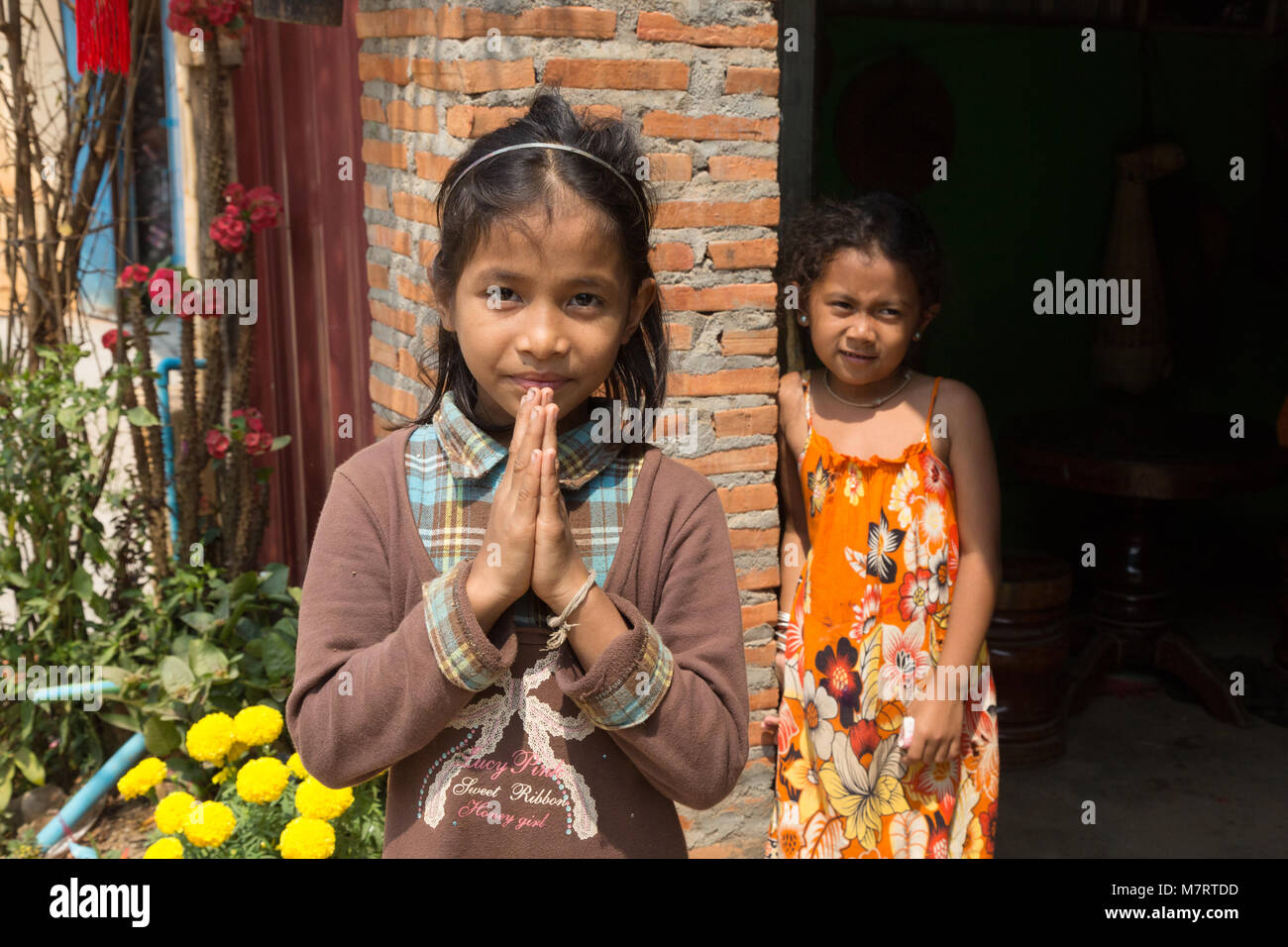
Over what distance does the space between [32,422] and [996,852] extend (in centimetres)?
314

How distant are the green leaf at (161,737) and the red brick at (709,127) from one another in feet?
6.88

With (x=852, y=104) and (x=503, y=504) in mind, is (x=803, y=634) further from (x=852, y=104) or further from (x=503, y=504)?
(x=852, y=104)

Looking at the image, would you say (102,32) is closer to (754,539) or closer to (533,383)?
(754,539)

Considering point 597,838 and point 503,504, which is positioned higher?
point 503,504

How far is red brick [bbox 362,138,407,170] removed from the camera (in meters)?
3.20

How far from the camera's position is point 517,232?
1486mm

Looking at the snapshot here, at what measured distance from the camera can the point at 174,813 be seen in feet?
8.68

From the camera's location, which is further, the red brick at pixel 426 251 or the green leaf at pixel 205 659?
the green leaf at pixel 205 659

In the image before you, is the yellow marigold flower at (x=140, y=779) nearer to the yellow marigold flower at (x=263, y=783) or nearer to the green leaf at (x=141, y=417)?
the yellow marigold flower at (x=263, y=783)

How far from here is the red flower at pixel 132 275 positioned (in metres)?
3.89

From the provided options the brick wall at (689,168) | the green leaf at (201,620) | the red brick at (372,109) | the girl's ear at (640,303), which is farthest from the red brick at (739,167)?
the green leaf at (201,620)

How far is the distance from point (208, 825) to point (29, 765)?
5.06 feet

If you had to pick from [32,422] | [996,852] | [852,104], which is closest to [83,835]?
[32,422]

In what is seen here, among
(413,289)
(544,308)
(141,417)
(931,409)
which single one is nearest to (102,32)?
(141,417)
